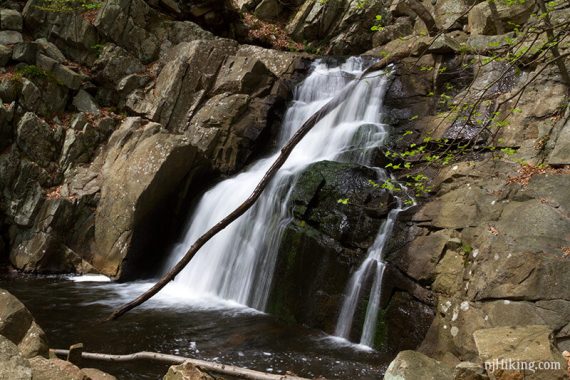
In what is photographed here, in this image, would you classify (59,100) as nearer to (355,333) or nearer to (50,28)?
(50,28)

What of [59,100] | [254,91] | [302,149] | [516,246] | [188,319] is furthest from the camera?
[254,91]

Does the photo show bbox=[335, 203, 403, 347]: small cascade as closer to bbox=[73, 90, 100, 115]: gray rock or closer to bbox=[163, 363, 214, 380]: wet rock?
bbox=[163, 363, 214, 380]: wet rock

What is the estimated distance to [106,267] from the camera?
1103 cm

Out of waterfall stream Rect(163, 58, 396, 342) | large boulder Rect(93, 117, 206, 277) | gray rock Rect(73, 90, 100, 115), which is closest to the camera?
waterfall stream Rect(163, 58, 396, 342)

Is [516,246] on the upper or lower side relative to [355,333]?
upper

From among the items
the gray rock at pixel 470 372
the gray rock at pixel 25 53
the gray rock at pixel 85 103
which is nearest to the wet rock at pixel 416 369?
the gray rock at pixel 470 372

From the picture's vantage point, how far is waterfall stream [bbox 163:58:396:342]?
9031 mm

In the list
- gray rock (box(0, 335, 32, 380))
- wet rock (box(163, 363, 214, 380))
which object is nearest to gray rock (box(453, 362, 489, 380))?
wet rock (box(163, 363, 214, 380))

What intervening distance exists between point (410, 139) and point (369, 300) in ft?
15.3

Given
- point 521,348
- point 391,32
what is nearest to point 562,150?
point 521,348

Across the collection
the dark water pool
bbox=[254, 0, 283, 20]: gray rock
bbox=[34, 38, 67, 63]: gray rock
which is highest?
bbox=[254, 0, 283, 20]: gray rock

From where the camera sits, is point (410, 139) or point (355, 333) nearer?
point (355, 333)

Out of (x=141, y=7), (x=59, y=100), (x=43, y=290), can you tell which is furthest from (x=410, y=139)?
(x=141, y=7)

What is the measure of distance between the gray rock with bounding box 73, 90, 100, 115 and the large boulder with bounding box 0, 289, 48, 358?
33.4ft
